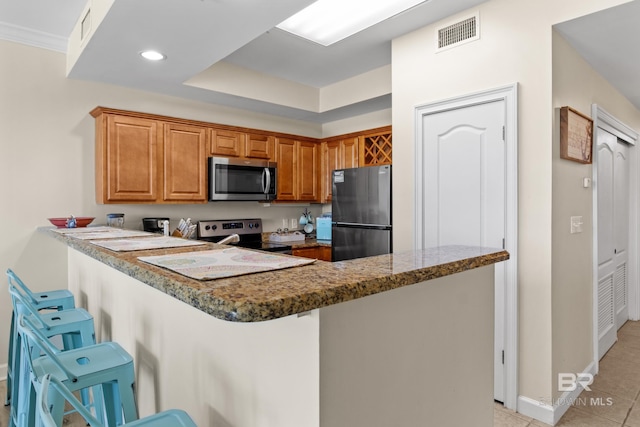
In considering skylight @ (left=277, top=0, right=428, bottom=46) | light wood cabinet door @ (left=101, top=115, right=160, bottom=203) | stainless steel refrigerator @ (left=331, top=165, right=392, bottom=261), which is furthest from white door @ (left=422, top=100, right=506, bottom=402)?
light wood cabinet door @ (left=101, top=115, right=160, bottom=203)

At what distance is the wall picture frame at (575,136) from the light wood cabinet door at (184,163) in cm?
293

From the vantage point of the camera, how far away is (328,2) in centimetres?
257

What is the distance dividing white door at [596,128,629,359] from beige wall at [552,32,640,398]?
0.42m

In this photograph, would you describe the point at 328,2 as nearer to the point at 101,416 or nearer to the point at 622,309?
the point at 101,416

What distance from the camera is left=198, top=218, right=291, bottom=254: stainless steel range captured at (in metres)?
3.87

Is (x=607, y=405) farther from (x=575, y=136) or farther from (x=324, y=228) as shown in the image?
(x=324, y=228)

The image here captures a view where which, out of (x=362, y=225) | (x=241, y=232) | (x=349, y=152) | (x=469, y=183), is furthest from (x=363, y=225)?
(x=241, y=232)

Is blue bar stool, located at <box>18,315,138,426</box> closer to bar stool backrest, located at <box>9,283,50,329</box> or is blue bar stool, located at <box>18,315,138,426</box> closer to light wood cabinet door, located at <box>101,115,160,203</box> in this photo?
bar stool backrest, located at <box>9,283,50,329</box>

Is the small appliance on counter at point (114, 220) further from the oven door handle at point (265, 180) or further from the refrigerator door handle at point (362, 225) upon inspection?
the refrigerator door handle at point (362, 225)

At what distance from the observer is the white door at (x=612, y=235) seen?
317cm

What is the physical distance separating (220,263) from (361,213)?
239 cm

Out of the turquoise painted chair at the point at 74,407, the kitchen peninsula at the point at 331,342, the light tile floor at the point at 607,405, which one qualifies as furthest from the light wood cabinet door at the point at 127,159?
the turquoise painted chair at the point at 74,407

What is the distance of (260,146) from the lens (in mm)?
4090

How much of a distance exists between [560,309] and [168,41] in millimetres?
3056
